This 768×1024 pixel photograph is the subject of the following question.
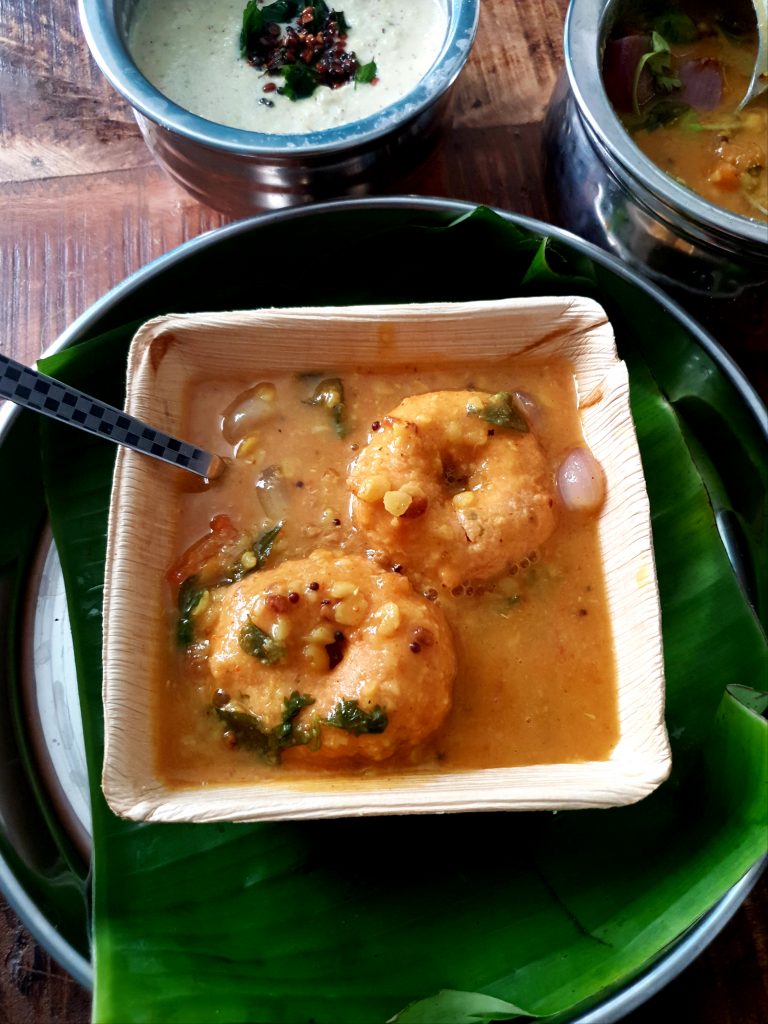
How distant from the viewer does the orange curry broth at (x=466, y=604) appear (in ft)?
3.99

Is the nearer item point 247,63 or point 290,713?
point 290,713

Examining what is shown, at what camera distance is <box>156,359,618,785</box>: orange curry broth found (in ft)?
3.99

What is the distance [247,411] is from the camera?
1368 millimetres

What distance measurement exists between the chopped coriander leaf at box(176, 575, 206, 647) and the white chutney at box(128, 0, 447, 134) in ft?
3.30

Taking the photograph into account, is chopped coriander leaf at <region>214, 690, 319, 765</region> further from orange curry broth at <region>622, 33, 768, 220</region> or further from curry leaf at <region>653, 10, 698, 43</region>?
curry leaf at <region>653, 10, 698, 43</region>

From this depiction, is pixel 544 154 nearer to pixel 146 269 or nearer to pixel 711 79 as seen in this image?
pixel 711 79

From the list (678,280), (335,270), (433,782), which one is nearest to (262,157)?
(335,270)

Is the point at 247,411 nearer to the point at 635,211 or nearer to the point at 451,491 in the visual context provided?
the point at 451,491

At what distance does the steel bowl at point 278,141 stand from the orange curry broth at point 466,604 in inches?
17.9

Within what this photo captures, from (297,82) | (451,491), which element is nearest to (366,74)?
(297,82)

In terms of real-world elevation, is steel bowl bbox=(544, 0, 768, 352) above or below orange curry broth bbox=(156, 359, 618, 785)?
above

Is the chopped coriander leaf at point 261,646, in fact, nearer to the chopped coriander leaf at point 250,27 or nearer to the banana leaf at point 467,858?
the banana leaf at point 467,858

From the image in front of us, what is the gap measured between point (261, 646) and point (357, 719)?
161mm

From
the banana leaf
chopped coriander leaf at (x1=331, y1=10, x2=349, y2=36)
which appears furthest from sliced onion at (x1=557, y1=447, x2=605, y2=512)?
chopped coriander leaf at (x1=331, y1=10, x2=349, y2=36)
